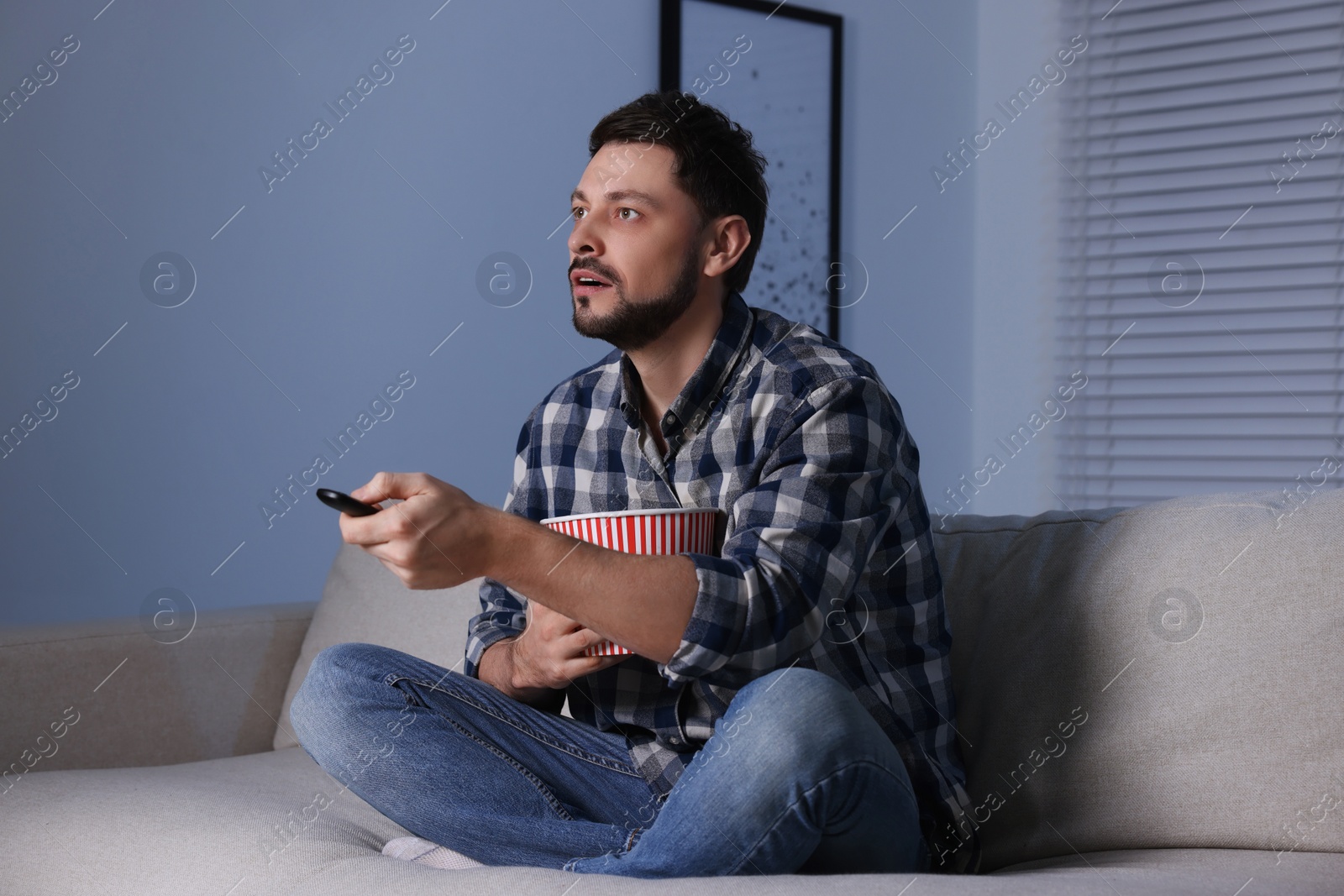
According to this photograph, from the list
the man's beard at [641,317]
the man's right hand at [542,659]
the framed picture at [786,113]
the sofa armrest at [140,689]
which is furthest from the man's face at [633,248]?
the framed picture at [786,113]

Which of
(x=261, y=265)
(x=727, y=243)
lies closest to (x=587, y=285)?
(x=727, y=243)

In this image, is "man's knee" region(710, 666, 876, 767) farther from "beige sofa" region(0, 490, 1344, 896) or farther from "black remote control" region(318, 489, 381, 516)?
"black remote control" region(318, 489, 381, 516)

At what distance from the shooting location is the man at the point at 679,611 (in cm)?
99

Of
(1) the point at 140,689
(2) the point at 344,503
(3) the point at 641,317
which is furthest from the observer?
(1) the point at 140,689

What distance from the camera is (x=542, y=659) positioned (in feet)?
3.99

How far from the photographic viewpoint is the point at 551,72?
265cm

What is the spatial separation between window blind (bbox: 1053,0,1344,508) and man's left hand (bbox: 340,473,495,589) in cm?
243

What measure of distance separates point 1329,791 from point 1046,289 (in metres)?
2.33

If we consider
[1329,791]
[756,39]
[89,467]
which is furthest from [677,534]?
[756,39]

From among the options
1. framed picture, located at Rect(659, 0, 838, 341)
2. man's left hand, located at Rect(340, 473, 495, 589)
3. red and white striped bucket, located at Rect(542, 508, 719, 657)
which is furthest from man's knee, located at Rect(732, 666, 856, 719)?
framed picture, located at Rect(659, 0, 838, 341)

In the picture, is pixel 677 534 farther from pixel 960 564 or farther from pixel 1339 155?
pixel 1339 155

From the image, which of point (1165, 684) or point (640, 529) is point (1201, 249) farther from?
point (640, 529)

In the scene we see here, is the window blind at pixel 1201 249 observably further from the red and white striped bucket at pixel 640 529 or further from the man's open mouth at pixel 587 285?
the red and white striped bucket at pixel 640 529

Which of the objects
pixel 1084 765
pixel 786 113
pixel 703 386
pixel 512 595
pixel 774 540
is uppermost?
pixel 786 113
